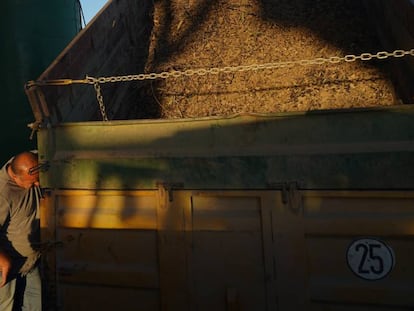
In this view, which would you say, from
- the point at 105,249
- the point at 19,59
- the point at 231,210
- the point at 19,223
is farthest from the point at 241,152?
the point at 19,59

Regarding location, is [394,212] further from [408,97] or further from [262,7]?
[262,7]

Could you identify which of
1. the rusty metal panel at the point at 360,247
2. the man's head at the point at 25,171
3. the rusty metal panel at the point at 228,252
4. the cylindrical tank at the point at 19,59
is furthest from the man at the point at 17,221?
the rusty metal panel at the point at 360,247

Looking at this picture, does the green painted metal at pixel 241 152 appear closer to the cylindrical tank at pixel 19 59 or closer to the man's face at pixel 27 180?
the man's face at pixel 27 180

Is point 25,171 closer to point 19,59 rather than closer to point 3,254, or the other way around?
point 3,254

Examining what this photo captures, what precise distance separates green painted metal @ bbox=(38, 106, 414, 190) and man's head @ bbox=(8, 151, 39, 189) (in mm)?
115

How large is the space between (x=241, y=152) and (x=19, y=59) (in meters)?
2.93

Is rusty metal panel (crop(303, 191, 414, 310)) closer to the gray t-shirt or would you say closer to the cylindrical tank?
the gray t-shirt

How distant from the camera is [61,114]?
281 cm

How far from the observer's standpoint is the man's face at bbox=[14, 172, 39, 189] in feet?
7.98

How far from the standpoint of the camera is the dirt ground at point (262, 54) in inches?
152

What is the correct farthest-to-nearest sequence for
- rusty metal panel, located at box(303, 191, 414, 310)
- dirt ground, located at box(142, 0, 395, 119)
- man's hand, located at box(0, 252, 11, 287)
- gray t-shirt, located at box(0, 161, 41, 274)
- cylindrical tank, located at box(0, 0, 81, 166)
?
1. dirt ground, located at box(142, 0, 395, 119)
2. cylindrical tank, located at box(0, 0, 81, 166)
3. gray t-shirt, located at box(0, 161, 41, 274)
4. man's hand, located at box(0, 252, 11, 287)
5. rusty metal panel, located at box(303, 191, 414, 310)

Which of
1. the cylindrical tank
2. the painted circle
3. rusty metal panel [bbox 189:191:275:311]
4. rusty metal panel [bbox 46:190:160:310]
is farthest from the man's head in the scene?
the painted circle

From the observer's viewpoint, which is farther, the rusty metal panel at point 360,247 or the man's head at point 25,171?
the man's head at point 25,171

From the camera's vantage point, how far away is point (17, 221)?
2.57 meters
